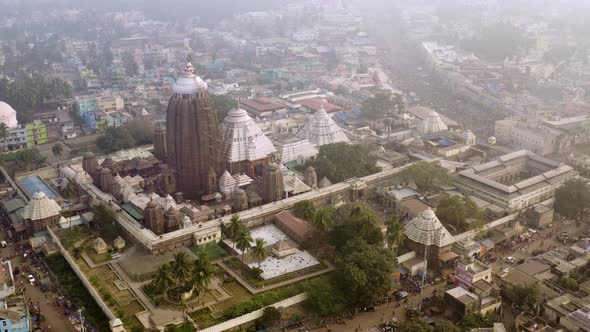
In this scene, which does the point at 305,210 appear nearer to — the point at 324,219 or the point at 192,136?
the point at 324,219

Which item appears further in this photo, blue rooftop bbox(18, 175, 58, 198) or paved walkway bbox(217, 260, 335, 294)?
blue rooftop bbox(18, 175, 58, 198)

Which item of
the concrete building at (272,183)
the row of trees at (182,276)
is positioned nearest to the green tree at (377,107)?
the concrete building at (272,183)

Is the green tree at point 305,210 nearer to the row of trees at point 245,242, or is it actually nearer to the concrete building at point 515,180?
the row of trees at point 245,242

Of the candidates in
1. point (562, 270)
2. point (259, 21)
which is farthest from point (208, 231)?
point (259, 21)

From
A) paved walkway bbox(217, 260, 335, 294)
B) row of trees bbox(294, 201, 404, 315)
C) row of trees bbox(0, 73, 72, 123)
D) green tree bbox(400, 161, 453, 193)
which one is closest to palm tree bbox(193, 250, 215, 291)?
paved walkway bbox(217, 260, 335, 294)

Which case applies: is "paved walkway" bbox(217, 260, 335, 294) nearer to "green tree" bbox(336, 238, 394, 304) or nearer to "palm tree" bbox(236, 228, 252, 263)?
"palm tree" bbox(236, 228, 252, 263)
